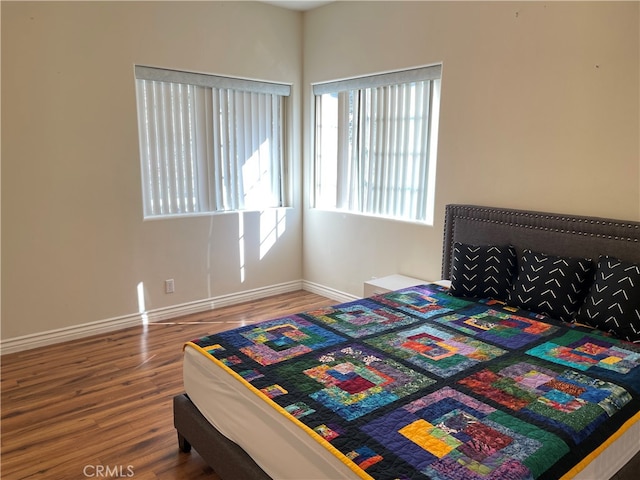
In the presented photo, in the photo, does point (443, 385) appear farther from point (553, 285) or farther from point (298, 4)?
point (298, 4)

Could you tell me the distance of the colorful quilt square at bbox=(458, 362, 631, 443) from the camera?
5.51ft

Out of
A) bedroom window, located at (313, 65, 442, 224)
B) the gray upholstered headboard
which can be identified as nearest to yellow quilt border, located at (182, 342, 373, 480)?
the gray upholstered headboard

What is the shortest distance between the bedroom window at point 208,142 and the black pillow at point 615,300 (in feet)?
10.6

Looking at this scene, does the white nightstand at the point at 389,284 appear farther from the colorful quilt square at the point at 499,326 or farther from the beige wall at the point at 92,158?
the beige wall at the point at 92,158

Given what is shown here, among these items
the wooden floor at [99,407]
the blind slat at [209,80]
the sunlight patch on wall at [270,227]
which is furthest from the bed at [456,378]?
the blind slat at [209,80]

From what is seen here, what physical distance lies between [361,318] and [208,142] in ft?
8.26

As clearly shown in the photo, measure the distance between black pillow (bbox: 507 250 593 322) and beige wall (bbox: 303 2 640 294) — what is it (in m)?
0.40

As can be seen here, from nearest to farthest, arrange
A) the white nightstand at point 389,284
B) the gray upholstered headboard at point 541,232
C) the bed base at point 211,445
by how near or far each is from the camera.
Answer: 1. the bed base at point 211,445
2. the gray upholstered headboard at point 541,232
3. the white nightstand at point 389,284

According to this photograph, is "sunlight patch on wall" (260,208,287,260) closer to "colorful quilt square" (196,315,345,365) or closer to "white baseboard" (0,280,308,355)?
"white baseboard" (0,280,308,355)

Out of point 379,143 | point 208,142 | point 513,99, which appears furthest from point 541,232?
point 208,142

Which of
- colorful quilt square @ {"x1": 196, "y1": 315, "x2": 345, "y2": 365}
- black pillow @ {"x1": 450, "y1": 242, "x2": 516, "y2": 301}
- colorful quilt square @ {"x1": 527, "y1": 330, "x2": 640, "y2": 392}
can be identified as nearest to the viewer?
colorful quilt square @ {"x1": 527, "y1": 330, "x2": 640, "y2": 392}

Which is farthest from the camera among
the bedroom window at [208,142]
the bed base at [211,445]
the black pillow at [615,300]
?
the bedroom window at [208,142]

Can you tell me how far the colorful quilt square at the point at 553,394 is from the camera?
1.68 meters

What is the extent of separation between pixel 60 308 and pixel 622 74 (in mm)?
4260
